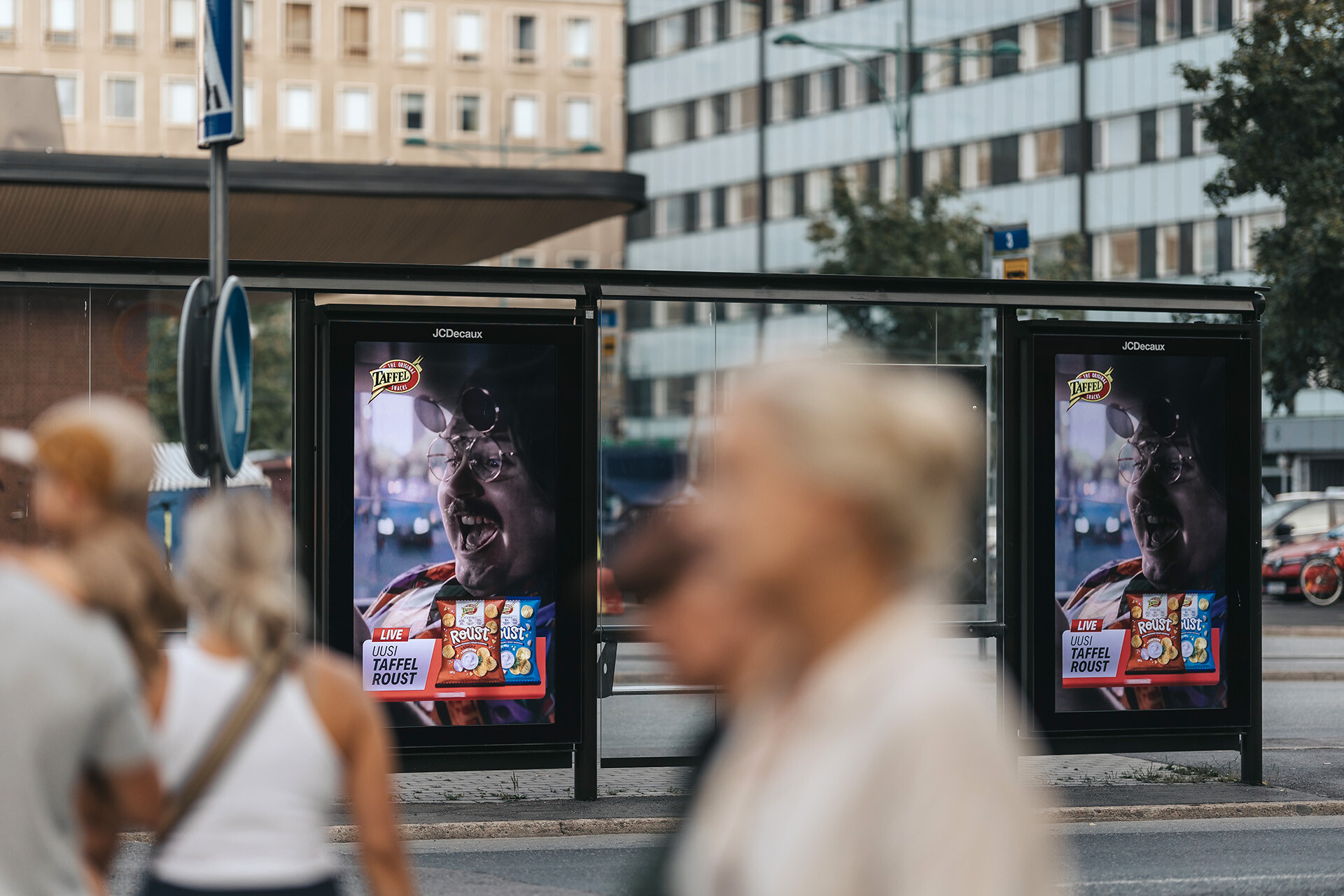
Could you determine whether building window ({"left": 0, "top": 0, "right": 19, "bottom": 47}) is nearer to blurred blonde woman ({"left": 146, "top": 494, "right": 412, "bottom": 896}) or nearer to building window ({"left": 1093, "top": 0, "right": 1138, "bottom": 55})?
building window ({"left": 1093, "top": 0, "right": 1138, "bottom": 55})

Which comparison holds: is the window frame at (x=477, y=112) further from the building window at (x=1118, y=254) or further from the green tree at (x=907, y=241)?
the green tree at (x=907, y=241)

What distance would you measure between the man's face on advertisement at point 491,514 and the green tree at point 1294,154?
20971 millimetres

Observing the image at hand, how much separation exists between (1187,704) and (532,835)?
3.77 meters

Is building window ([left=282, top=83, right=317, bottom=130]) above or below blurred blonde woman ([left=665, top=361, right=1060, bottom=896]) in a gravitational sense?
above

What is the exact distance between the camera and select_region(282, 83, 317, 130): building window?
6512 centimetres

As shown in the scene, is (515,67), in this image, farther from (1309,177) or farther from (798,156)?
(1309,177)

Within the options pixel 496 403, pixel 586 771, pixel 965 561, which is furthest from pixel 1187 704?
pixel 496 403

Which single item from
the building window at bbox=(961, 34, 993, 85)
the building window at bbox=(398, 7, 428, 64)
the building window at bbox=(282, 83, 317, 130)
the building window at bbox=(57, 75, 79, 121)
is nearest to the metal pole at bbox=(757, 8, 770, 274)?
the building window at bbox=(961, 34, 993, 85)

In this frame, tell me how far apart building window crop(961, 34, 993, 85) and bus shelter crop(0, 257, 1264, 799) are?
45477 mm

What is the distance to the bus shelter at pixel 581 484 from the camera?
8891 millimetres

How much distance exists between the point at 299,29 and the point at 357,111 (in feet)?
11.6

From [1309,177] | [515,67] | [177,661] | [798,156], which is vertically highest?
[515,67]

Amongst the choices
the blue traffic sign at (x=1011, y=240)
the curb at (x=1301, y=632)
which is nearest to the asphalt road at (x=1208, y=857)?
the blue traffic sign at (x=1011, y=240)

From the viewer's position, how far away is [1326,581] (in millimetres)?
26906
